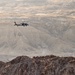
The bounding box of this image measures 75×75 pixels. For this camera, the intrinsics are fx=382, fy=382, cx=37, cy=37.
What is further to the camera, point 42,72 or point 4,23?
point 4,23

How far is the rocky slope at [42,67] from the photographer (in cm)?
3057

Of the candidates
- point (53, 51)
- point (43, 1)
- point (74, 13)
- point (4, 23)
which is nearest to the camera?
point (53, 51)

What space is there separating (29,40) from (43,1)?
200 feet

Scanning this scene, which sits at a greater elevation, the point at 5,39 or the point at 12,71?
the point at 12,71

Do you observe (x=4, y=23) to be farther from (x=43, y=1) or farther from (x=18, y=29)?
(x=43, y=1)

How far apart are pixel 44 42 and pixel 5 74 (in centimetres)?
10312

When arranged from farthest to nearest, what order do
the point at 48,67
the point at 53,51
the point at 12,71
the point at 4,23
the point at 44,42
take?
1. the point at 4,23
2. the point at 44,42
3. the point at 53,51
4. the point at 12,71
5. the point at 48,67

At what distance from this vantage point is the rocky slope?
3057 cm

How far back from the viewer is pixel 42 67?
1256 inches

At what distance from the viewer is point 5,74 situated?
112ft

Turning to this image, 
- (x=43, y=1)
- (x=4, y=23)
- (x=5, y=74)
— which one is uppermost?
→ (x=5, y=74)

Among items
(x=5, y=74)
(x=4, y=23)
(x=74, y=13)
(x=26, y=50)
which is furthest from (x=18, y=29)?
(x=5, y=74)

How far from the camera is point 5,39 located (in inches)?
5408

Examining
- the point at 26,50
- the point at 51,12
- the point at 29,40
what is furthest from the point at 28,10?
the point at 26,50
